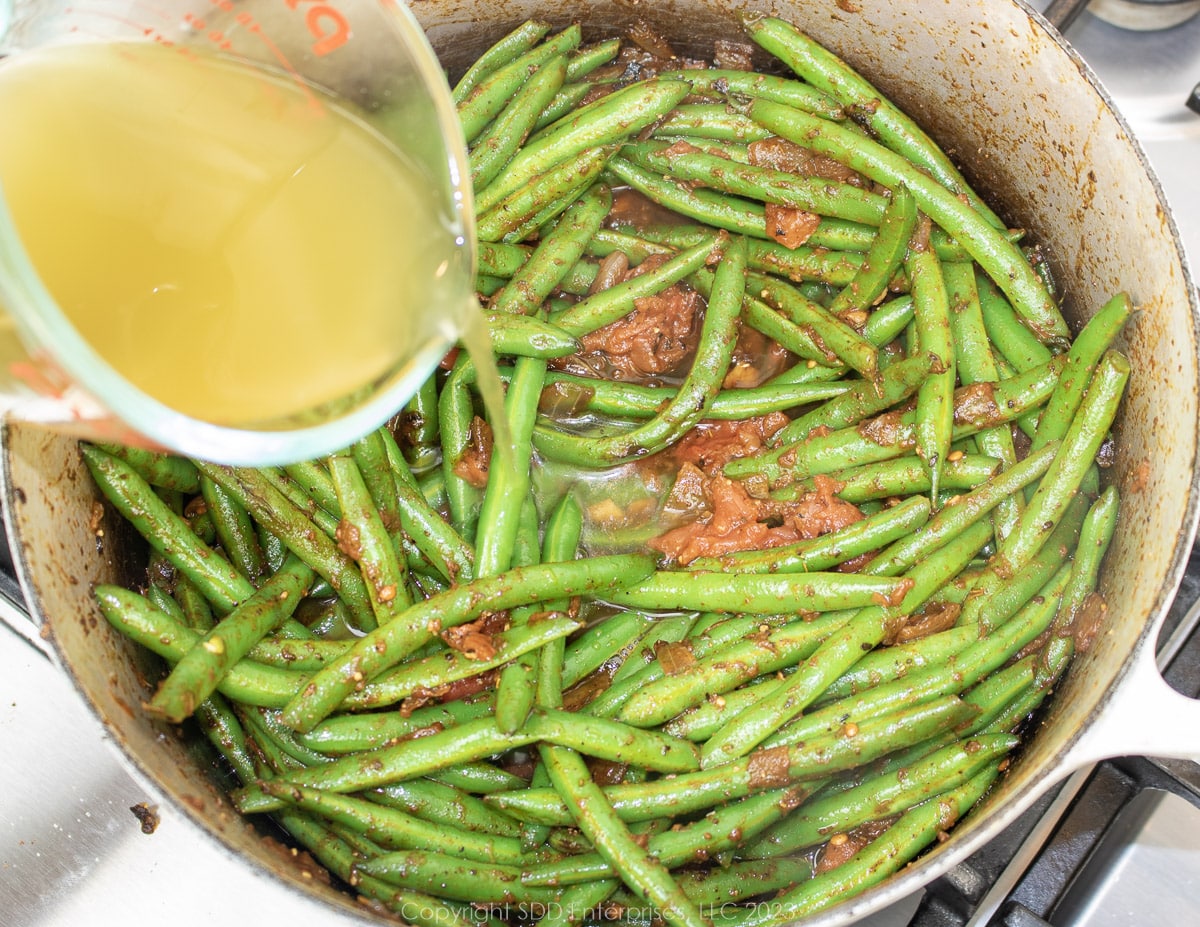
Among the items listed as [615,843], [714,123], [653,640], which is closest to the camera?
[615,843]

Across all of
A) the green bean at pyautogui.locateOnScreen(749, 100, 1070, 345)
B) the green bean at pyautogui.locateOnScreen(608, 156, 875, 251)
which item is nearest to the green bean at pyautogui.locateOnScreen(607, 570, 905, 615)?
the green bean at pyautogui.locateOnScreen(749, 100, 1070, 345)

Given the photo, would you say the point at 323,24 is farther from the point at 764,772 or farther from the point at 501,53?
the point at 764,772

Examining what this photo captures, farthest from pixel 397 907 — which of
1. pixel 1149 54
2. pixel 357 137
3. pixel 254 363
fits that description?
pixel 1149 54

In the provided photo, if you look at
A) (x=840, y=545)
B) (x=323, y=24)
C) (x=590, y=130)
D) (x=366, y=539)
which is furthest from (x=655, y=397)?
(x=323, y=24)

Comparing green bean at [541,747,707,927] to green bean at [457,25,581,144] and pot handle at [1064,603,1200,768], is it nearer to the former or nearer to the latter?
pot handle at [1064,603,1200,768]

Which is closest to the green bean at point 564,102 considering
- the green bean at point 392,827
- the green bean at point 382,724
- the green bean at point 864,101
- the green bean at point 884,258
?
the green bean at point 864,101

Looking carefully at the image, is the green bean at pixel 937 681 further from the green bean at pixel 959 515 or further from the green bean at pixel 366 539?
the green bean at pixel 366 539

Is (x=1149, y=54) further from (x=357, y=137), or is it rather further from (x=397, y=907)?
(x=397, y=907)
